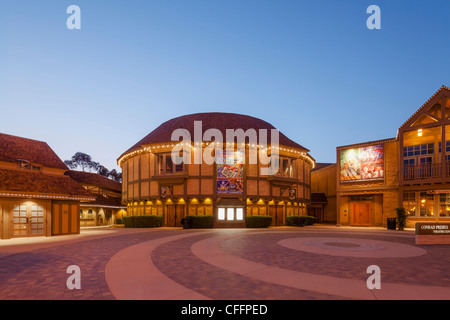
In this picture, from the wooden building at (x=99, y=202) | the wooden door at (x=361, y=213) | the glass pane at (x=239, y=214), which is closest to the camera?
the glass pane at (x=239, y=214)

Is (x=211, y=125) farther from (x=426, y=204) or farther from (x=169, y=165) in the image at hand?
(x=426, y=204)

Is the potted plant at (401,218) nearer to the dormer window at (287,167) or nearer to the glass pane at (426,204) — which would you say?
the glass pane at (426,204)

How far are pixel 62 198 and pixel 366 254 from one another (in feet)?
60.0

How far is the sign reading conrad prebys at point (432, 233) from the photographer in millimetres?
14469

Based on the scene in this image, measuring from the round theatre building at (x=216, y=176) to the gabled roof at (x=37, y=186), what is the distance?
806cm

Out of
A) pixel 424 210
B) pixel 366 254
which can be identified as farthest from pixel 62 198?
pixel 424 210

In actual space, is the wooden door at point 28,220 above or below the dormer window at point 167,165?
below

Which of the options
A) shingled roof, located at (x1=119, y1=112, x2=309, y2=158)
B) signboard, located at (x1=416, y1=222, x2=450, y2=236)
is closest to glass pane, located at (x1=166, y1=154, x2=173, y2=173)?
shingled roof, located at (x1=119, y1=112, x2=309, y2=158)

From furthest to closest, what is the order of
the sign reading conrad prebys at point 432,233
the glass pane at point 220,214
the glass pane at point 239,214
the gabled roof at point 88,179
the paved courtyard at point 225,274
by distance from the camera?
the gabled roof at point 88,179, the glass pane at point 239,214, the glass pane at point 220,214, the sign reading conrad prebys at point 432,233, the paved courtyard at point 225,274

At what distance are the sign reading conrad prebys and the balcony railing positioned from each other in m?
9.69

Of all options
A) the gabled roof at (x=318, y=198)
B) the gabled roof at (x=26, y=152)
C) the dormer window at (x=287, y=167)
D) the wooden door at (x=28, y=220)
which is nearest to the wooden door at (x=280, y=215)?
the dormer window at (x=287, y=167)

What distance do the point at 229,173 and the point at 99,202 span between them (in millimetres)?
18745
